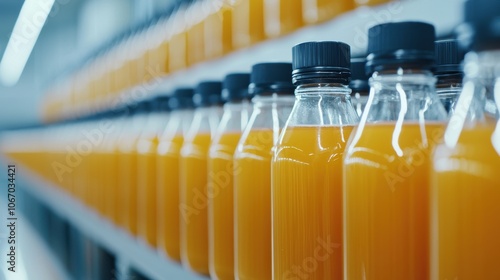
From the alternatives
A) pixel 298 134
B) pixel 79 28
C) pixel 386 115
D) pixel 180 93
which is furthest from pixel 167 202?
pixel 79 28

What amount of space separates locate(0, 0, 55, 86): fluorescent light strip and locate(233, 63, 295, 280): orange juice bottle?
2040 millimetres

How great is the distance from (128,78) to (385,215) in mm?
1646

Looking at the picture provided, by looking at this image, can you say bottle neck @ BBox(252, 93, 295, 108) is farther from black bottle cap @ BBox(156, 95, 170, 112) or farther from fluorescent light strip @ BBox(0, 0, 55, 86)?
fluorescent light strip @ BBox(0, 0, 55, 86)

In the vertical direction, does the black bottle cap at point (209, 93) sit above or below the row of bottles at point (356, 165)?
above

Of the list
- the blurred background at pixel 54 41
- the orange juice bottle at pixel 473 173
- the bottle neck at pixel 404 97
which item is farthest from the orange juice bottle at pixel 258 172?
the blurred background at pixel 54 41

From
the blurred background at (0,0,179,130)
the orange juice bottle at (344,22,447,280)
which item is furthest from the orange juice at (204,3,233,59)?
the blurred background at (0,0,179,130)

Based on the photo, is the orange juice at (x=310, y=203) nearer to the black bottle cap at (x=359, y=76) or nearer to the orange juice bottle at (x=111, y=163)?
the black bottle cap at (x=359, y=76)

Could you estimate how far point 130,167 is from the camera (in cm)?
161

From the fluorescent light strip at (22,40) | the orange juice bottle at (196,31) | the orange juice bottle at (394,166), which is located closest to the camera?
the orange juice bottle at (394,166)

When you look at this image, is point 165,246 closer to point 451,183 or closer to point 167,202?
point 167,202

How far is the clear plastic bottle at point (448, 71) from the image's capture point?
0.67 m

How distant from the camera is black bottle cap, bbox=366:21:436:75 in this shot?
1.86 ft

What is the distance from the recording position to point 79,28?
456cm

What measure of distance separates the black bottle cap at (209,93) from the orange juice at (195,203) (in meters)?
0.06
